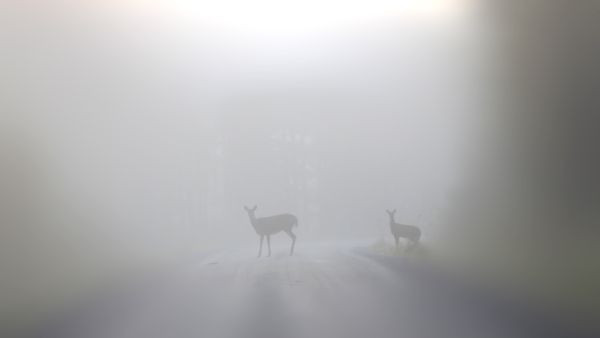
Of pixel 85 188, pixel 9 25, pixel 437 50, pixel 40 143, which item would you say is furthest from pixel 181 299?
pixel 437 50

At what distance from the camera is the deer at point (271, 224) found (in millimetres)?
1528

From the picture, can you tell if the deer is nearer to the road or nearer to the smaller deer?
the road

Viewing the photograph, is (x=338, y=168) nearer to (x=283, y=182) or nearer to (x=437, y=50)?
(x=283, y=182)

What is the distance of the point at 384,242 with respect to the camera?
1.63 m

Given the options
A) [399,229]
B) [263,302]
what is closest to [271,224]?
[263,302]

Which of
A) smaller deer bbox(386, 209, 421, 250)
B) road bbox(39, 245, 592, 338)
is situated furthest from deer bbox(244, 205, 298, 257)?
smaller deer bbox(386, 209, 421, 250)

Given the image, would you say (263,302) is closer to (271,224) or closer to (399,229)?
(271,224)

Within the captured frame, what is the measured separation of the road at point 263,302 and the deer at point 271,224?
6 cm

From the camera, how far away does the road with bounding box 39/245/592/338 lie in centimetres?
150

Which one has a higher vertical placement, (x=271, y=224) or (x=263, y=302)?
(x=271, y=224)

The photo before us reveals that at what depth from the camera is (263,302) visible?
153 cm

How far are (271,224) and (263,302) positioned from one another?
193mm

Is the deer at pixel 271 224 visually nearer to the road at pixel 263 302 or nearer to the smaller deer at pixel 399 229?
the road at pixel 263 302

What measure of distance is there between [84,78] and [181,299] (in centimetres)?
59
